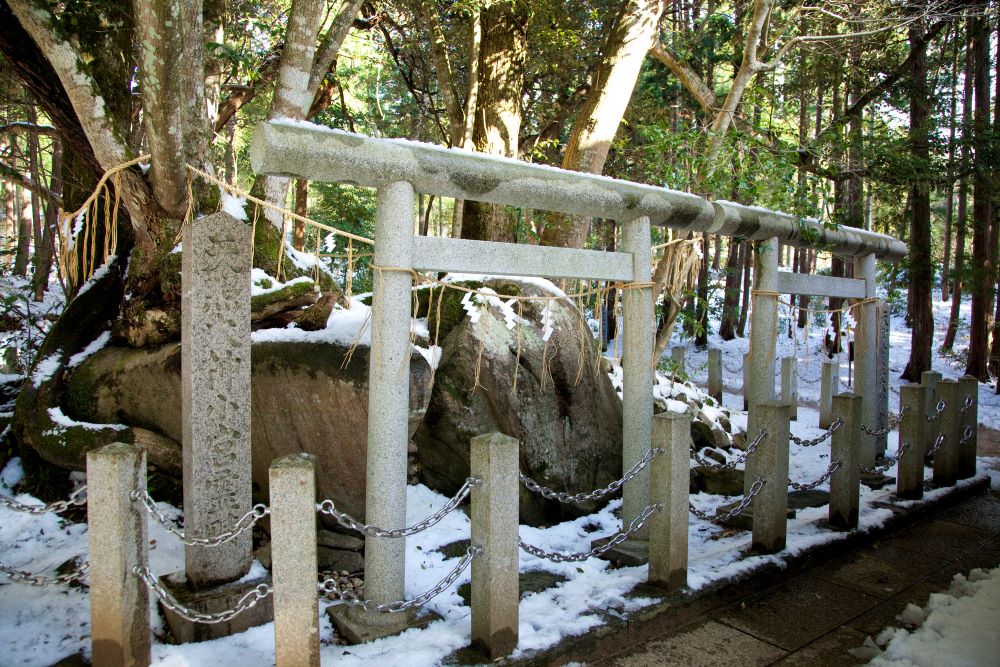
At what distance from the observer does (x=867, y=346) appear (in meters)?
7.23

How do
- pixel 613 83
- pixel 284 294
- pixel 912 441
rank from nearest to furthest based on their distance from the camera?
pixel 284 294 < pixel 912 441 < pixel 613 83

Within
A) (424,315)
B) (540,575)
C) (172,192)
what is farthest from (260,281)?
(540,575)

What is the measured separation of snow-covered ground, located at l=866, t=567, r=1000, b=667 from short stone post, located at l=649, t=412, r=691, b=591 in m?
1.17

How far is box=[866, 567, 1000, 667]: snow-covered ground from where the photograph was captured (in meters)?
3.43

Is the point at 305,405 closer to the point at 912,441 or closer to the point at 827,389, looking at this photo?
the point at 912,441

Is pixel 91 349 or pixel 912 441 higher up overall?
pixel 91 349

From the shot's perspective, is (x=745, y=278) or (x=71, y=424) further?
(x=745, y=278)

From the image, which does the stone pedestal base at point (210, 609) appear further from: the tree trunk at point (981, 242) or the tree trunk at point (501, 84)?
the tree trunk at point (981, 242)

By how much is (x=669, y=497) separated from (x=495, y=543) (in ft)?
4.41

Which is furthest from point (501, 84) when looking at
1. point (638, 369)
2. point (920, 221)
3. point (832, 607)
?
point (920, 221)

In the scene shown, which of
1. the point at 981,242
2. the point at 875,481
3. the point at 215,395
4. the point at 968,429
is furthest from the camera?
the point at 981,242

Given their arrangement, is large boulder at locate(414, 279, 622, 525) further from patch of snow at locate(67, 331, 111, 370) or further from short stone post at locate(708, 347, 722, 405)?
short stone post at locate(708, 347, 722, 405)

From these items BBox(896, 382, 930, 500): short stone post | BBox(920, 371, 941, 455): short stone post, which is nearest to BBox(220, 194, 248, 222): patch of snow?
BBox(896, 382, 930, 500): short stone post

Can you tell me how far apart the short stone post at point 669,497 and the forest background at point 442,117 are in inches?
82.6
